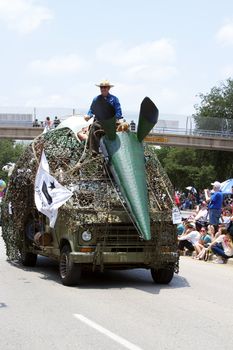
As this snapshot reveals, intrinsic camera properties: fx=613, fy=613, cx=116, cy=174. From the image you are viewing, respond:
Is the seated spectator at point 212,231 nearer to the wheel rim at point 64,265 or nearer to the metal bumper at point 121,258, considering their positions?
the metal bumper at point 121,258

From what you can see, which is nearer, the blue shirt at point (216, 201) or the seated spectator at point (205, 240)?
the seated spectator at point (205, 240)

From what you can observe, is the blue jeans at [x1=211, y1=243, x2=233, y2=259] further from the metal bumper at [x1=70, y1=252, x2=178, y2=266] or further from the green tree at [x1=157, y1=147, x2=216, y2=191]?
the green tree at [x1=157, y1=147, x2=216, y2=191]

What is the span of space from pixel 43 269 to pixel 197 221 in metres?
7.94

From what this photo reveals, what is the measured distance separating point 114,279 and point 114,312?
3.24 m

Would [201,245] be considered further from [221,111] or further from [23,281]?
[221,111]

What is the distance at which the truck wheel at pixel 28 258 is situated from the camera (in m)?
13.1

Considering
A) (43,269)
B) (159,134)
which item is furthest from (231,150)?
(43,269)

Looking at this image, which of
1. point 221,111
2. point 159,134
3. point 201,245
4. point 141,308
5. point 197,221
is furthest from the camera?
point 221,111

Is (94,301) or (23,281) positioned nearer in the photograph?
(94,301)

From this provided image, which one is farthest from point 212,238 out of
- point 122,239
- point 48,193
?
point 48,193

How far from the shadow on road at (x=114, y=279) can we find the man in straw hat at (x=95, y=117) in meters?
2.37

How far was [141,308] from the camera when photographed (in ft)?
28.5

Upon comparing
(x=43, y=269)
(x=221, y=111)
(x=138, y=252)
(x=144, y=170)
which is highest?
(x=221, y=111)

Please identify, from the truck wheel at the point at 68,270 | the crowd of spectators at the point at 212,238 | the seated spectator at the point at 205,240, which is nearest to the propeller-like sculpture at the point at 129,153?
the truck wheel at the point at 68,270
